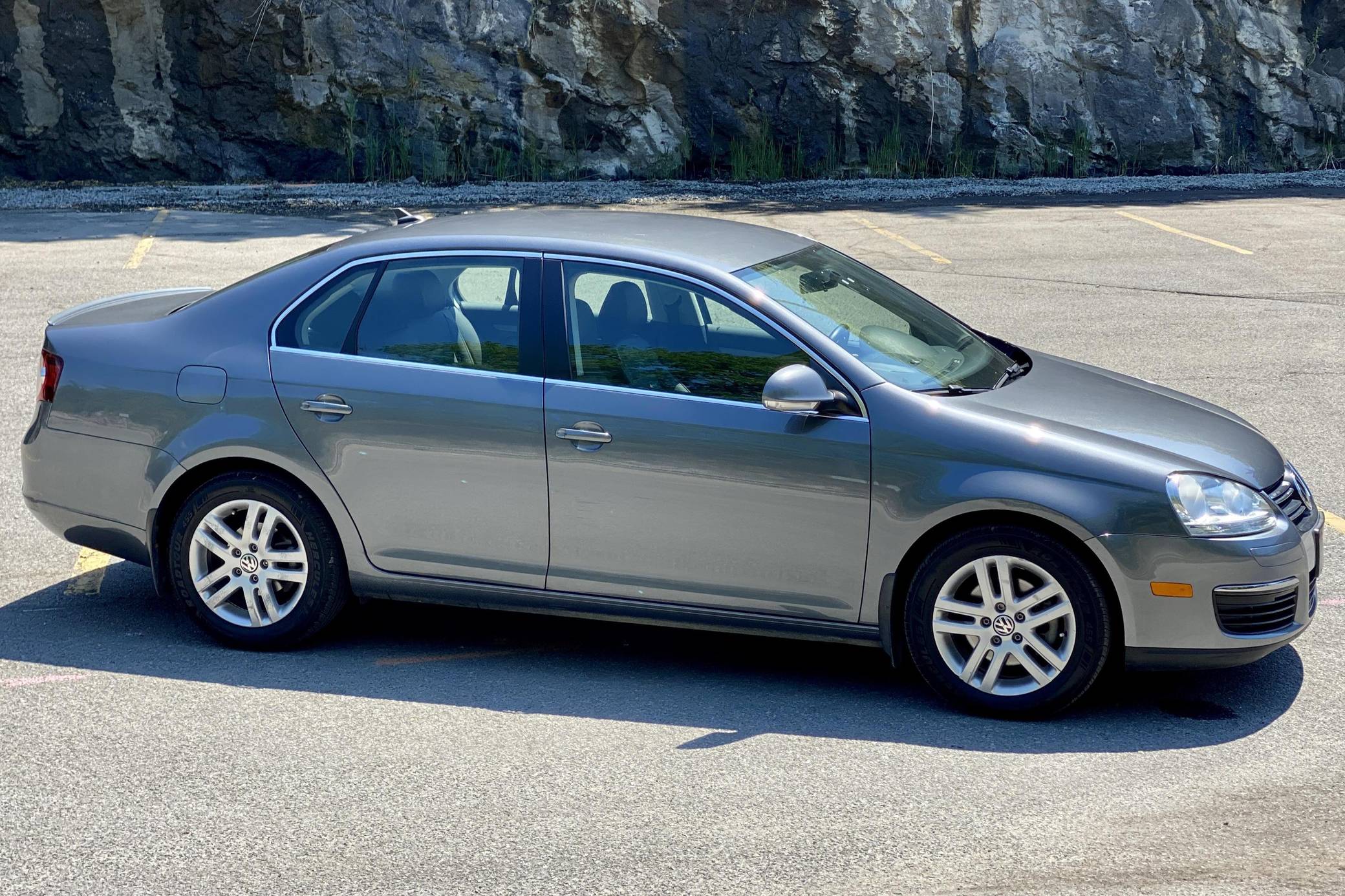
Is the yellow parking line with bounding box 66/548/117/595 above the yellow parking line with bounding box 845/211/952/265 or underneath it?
underneath

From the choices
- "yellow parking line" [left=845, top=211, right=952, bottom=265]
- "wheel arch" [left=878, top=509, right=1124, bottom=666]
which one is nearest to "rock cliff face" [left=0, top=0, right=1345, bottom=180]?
"yellow parking line" [left=845, top=211, right=952, bottom=265]

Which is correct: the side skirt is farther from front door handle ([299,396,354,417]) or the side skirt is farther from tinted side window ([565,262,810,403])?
tinted side window ([565,262,810,403])

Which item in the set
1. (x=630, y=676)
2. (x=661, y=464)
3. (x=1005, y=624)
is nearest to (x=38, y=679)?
(x=630, y=676)

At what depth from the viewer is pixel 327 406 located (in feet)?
17.7

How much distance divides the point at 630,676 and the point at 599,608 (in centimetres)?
30

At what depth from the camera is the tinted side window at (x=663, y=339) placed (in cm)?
516

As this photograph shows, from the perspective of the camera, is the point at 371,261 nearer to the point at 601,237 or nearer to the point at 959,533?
the point at 601,237

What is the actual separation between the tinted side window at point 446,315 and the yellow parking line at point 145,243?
8.81m

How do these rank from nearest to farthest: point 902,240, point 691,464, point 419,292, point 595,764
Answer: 1. point 595,764
2. point 691,464
3. point 419,292
4. point 902,240

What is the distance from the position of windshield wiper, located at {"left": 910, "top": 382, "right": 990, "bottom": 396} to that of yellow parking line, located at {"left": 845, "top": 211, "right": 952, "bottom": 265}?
9.28m

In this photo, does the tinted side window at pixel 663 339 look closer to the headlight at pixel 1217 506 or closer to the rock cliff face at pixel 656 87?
the headlight at pixel 1217 506

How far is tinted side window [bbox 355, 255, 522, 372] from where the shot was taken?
17.7 ft

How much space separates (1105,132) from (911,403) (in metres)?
18.5

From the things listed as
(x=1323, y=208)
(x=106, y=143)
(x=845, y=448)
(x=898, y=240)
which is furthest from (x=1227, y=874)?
(x=106, y=143)
